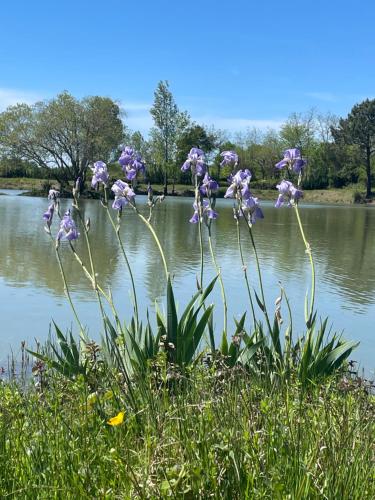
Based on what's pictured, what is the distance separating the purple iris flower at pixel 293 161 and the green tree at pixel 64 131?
41978mm

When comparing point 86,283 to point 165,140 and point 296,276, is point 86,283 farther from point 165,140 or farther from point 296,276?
point 165,140

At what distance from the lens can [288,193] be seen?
3.98m

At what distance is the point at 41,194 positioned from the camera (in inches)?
1613

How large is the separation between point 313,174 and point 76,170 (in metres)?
26.7

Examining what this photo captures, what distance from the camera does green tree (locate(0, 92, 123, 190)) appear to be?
45.6 metres

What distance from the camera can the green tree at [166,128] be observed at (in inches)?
2172

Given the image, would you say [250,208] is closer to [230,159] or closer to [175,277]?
[230,159]

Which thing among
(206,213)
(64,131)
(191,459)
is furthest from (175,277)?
(64,131)

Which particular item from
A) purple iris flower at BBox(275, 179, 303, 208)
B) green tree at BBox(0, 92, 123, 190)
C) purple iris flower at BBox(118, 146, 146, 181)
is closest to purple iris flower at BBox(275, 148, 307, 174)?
purple iris flower at BBox(275, 179, 303, 208)

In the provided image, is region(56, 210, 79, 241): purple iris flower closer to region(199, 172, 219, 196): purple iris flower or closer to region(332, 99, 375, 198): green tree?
region(199, 172, 219, 196): purple iris flower

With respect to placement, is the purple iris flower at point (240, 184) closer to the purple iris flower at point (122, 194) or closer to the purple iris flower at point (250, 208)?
the purple iris flower at point (250, 208)

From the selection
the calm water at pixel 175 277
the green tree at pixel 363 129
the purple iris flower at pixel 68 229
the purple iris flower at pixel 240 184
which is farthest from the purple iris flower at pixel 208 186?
the green tree at pixel 363 129

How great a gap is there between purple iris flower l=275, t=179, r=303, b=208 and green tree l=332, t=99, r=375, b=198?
191 ft

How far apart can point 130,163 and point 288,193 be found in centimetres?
103
